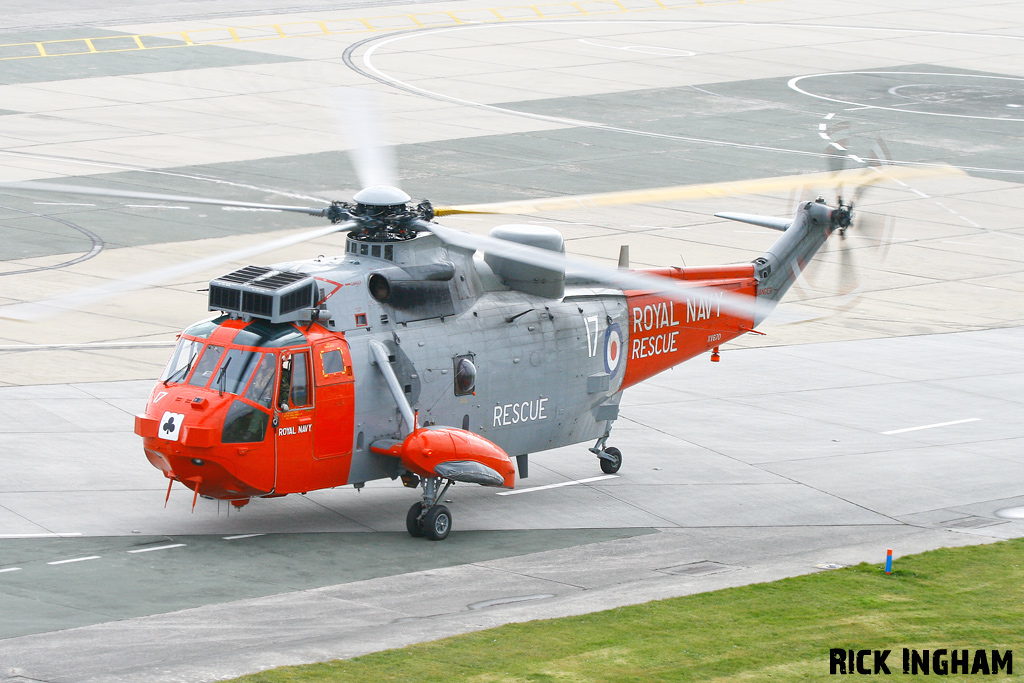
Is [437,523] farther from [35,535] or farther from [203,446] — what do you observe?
[35,535]

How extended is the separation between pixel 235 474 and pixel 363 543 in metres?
2.22

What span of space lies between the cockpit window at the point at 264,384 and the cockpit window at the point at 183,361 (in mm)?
935

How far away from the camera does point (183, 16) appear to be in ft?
246

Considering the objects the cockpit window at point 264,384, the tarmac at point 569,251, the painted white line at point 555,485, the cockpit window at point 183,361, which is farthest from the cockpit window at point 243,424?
the painted white line at point 555,485

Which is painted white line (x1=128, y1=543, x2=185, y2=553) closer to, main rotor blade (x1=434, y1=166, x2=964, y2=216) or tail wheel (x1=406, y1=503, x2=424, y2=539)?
tail wheel (x1=406, y1=503, x2=424, y2=539)

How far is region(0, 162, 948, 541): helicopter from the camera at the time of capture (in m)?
19.2

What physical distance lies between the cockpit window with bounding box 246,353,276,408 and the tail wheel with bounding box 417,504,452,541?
280cm

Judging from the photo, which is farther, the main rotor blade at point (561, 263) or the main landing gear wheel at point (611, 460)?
the main landing gear wheel at point (611, 460)

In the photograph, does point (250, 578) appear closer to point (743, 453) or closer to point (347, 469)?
point (347, 469)

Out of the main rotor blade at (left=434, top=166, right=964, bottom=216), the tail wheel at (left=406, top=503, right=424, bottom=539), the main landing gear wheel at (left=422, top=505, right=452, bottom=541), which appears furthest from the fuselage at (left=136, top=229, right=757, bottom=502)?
the main rotor blade at (left=434, top=166, right=964, bottom=216)

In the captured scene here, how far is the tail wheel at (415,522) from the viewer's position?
2058 centimetres

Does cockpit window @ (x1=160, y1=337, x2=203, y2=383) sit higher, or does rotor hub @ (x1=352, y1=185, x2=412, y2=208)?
rotor hub @ (x1=352, y1=185, x2=412, y2=208)

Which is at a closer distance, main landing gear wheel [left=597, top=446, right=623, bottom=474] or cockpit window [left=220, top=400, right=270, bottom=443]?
cockpit window [left=220, top=400, right=270, bottom=443]

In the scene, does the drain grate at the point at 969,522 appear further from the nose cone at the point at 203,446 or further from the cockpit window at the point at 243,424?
the cockpit window at the point at 243,424
